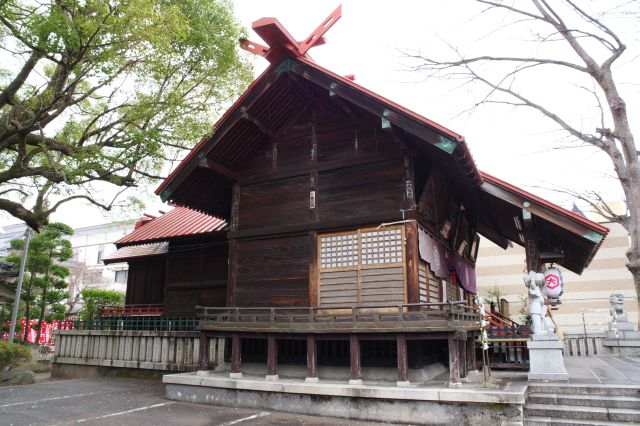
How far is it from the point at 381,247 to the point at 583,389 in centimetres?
496

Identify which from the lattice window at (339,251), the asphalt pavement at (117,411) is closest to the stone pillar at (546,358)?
the asphalt pavement at (117,411)

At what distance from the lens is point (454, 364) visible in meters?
8.50

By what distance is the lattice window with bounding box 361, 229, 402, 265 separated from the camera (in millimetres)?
10352

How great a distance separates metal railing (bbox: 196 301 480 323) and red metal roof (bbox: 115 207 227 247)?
5.11 meters

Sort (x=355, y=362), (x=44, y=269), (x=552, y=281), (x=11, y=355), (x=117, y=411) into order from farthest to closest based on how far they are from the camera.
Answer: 1. (x=44, y=269)
2. (x=11, y=355)
3. (x=552, y=281)
4. (x=117, y=411)
5. (x=355, y=362)

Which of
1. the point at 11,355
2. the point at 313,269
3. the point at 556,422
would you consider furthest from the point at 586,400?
the point at 11,355

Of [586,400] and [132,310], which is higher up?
[132,310]

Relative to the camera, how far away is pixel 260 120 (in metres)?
12.2

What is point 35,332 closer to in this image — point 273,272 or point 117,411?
point 117,411

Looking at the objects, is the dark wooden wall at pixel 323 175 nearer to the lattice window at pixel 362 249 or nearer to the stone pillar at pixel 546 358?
the lattice window at pixel 362 249

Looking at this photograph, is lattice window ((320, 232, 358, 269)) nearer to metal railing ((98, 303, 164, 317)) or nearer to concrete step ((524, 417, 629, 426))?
concrete step ((524, 417, 629, 426))

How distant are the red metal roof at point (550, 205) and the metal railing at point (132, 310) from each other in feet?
44.6

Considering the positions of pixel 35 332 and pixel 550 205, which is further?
pixel 35 332

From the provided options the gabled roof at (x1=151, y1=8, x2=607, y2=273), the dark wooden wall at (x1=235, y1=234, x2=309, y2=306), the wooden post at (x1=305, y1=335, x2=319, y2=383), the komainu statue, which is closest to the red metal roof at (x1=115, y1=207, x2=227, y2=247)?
the gabled roof at (x1=151, y1=8, x2=607, y2=273)
